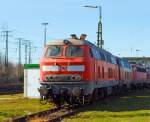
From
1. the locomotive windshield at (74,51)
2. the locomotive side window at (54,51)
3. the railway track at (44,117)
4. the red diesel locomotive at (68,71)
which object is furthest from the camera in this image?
the locomotive side window at (54,51)

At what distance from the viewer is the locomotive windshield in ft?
76.4

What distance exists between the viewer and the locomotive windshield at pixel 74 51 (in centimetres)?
2329

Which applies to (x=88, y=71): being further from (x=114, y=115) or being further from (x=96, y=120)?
(x=96, y=120)

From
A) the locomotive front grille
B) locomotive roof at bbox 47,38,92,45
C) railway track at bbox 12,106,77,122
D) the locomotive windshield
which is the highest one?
locomotive roof at bbox 47,38,92,45

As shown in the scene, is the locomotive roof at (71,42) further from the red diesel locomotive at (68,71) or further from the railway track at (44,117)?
the railway track at (44,117)

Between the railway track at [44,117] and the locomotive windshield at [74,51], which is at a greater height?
the locomotive windshield at [74,51]

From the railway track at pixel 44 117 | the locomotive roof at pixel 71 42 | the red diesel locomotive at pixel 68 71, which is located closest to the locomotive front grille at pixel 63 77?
the red diesel locomotive at pixel 68 71

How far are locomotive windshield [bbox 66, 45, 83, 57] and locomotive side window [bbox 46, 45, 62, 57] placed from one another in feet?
1.39

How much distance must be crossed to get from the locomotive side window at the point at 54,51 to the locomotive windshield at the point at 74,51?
42 cm

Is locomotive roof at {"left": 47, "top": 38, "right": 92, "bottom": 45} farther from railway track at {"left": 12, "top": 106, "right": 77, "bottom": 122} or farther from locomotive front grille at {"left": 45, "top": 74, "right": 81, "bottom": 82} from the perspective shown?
railway track at {"left": 12, "top": 106, "right": 77, "bottom": 122}

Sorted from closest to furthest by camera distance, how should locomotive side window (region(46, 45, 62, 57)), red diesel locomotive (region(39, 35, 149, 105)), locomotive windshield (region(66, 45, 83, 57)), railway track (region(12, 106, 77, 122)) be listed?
railway track (region(12, 106, 77, 122))
red diesel locomotive (region(39, 35, 149, 105))
locomotive windshield (region(66, 45, 83, 57))
locomotive side window (region(46, 45, 62, 57))

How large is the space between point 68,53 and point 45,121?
6848 millimetres

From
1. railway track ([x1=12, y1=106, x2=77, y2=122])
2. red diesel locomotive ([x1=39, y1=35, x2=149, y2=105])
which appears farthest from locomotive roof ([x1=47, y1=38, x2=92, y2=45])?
railway track ([x1=12, y1=106, x2=77, y2=122])

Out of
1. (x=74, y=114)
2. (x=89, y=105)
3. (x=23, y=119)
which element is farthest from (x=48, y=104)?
(x=23, y=119)
